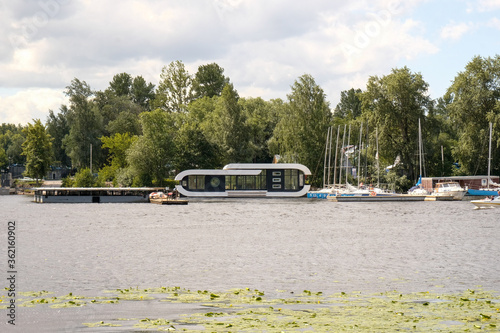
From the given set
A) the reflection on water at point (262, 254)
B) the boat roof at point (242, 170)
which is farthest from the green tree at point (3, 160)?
the reflection on water at point (262, 254)

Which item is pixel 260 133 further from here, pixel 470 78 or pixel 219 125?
pixel 470 78

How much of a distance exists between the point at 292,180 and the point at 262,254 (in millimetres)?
80491

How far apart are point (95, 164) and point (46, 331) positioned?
432 ft

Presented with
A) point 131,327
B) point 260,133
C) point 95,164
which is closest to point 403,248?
point 131,327

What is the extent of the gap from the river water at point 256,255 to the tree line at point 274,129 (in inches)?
1899

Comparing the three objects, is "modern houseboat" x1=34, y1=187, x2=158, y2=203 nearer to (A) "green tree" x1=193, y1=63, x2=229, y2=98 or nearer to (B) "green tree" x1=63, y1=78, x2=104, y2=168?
(B) "green tree" x1=63, y1=78, x2=104, y2=168

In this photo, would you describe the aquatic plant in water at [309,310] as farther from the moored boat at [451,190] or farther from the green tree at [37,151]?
the green tree at [37,151]

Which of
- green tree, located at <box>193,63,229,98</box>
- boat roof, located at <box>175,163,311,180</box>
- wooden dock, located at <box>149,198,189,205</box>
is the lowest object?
wooden dock, located at <box>149,198,189,205</box>

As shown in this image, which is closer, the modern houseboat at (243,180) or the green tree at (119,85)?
the modern houseboat at (243,180)

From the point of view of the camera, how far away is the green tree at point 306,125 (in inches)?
4749

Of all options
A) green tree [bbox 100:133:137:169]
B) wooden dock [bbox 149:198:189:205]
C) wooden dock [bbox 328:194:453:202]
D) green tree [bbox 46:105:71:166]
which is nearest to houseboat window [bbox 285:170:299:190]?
wooden dock [bbox 328:194:453:202]

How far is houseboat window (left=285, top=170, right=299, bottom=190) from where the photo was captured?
11444cm

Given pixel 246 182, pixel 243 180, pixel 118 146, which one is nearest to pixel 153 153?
pixel 118 146

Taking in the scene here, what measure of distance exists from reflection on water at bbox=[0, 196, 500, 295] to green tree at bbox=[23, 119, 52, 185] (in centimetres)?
8125
